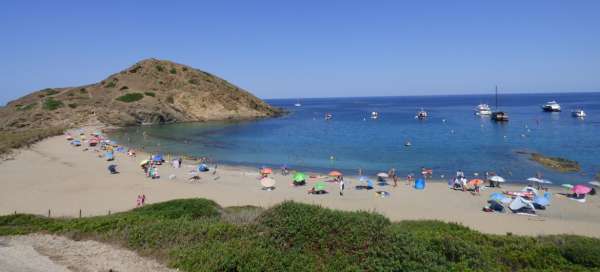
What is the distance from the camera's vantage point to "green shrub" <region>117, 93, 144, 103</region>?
86875 mm

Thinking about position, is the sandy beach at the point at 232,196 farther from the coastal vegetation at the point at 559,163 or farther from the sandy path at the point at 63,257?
the sandy path at the point at 63,257

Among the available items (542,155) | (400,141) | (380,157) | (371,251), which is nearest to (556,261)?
(371,251)

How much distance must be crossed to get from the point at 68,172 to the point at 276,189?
17.6 m

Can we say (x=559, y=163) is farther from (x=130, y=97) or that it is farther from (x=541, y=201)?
(x=130, y=97)

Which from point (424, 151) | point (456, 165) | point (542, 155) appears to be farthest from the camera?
point (424, 151)

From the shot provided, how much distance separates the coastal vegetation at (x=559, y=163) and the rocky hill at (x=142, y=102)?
229 feet

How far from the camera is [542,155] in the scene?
4234cm

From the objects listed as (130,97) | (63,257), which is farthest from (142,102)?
(63,257)

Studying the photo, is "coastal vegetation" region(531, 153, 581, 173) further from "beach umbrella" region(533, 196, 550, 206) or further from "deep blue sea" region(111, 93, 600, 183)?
"beach umbrella" region(533, 196, 550, 206)

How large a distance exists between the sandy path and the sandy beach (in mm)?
10022

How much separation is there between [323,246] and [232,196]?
56.2 feet

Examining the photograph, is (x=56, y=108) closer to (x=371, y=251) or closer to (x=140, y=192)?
(x=140, y=192)

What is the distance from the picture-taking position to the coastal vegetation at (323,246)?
1030 cm

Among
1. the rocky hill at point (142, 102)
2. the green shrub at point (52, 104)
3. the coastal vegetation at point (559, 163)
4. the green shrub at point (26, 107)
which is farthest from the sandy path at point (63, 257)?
the green shrub at point (26, 107)
